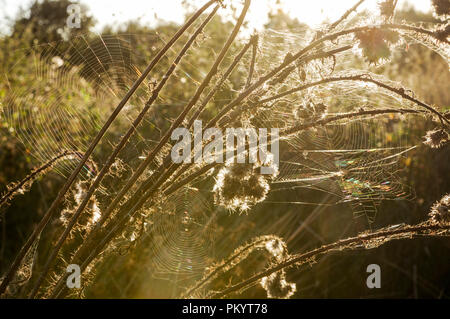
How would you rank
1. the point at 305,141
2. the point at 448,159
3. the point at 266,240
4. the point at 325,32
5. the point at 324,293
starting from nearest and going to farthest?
the point at 325,32
the point at 266,240
the point at 305,141
the point at 448,159
the point at 324,293

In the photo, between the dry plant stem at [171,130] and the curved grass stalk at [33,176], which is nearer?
the dry plant stem at [171,130]

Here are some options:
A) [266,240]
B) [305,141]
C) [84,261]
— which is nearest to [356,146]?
[305,141]

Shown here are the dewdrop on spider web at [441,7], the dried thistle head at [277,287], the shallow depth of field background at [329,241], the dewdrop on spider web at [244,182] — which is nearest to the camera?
the dewdrop on spider web at [441,7]

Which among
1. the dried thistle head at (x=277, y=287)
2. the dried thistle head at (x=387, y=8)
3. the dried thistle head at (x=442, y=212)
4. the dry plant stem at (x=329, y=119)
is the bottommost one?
the dried thistle head at (x=277, y=287)

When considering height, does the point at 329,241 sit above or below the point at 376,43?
above

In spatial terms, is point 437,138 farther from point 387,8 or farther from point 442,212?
point 387,8

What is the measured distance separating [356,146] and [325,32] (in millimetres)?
1248

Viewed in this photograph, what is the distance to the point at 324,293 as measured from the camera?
279 cm

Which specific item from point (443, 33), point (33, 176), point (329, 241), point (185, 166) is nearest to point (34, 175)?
point (33, 176)

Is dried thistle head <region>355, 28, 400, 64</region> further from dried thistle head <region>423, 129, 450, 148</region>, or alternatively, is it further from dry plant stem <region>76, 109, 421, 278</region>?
dried thistle head <region>423, 129, 450, 148</region>

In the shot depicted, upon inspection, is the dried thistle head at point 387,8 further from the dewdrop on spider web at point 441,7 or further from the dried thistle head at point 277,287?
the dried thistle head at point 277,287

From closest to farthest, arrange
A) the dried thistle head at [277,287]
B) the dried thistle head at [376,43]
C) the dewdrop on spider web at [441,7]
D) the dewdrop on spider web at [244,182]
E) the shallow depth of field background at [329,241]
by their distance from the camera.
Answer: the dried thistle head at [376,43], the dewdrop on spider web at [441,7], the dewdrop on spider web at [244,182], the dried thistle head at [277,287], the shallow depth of field background at [329,241]

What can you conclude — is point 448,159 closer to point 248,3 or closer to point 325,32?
point 325,32

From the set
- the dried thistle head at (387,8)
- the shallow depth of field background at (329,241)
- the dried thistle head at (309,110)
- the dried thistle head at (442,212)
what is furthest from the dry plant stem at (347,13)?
the shallow depth of field background at (329,241)
